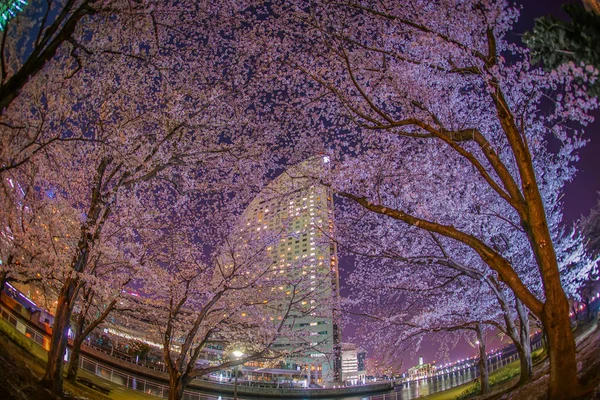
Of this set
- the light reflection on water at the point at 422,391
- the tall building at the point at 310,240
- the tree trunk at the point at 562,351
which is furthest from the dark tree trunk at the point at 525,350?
the light reflection on water at the point at 422,391

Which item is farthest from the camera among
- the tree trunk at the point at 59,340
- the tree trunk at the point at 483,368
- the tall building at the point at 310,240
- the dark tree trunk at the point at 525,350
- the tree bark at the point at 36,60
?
the tree trunk at the point at 483,368

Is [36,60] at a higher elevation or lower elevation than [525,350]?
higher

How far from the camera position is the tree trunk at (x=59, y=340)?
413 inches

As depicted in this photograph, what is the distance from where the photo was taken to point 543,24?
7016mm

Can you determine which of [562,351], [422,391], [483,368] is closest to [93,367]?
[483,368]

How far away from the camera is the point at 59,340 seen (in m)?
10.9

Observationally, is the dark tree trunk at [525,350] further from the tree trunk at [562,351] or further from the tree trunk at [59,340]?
the tree trunk at [59,340]

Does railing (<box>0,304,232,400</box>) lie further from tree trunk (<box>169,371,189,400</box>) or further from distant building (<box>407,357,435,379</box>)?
distant building (<box>407,357,435,379</box>)

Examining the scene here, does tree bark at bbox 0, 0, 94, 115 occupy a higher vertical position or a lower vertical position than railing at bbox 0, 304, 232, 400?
higher

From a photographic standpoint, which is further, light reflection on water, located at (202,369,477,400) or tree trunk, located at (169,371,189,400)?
light reflection on water, located at (202,369,477,400)

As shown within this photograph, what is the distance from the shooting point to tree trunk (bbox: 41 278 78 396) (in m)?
10.5

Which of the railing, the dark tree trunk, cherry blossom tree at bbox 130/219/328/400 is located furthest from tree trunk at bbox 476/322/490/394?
the railing

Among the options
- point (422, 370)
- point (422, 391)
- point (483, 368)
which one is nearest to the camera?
point (483, 368)

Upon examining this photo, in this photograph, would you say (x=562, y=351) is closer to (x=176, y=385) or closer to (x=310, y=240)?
(x=176, y=385)
